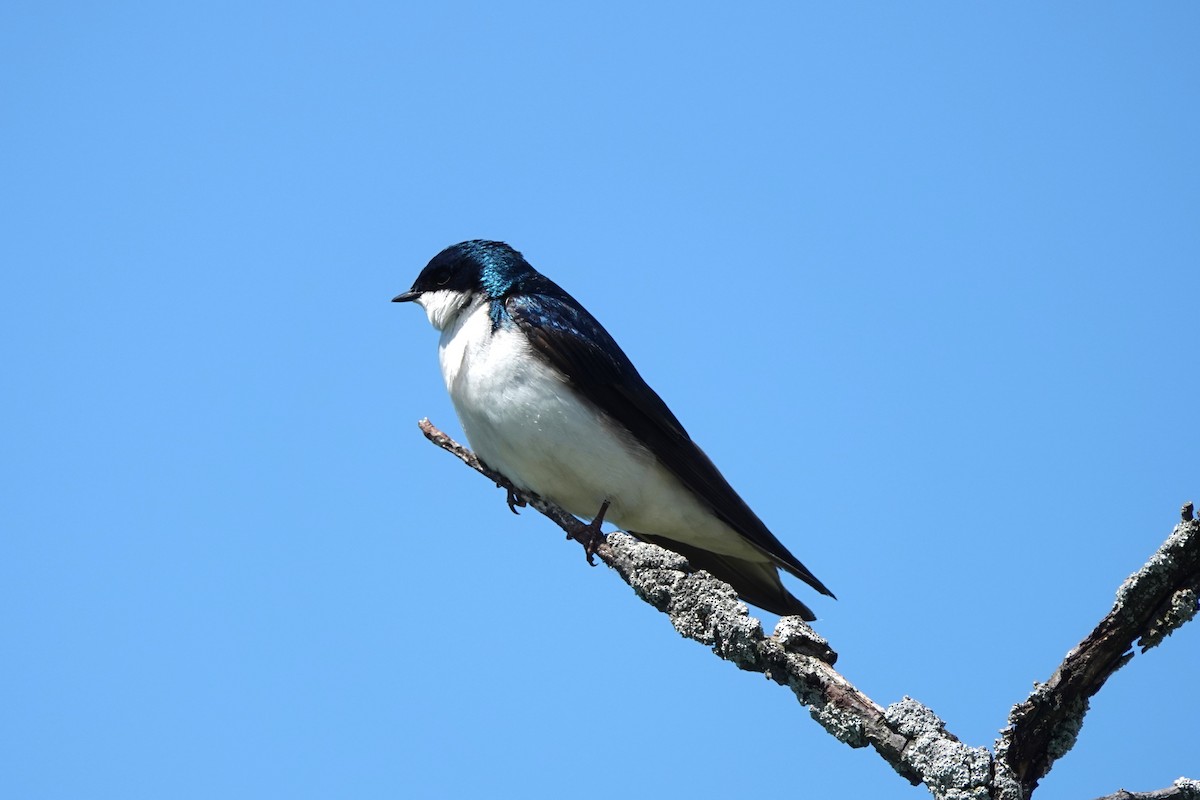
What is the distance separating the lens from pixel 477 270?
695cm

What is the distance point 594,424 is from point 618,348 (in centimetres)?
63

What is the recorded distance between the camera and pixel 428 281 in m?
7.22

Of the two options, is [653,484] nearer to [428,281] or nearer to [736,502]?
[736,502]

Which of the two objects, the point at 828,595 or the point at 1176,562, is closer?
the point at 1176,562

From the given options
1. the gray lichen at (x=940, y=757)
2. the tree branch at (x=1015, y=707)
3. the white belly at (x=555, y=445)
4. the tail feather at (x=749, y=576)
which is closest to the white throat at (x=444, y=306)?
the white belly at (x=555, y=445)

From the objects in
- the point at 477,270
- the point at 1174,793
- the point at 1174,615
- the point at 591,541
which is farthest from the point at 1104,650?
the point at 477,270

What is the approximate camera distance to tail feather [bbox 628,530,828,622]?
6.39m

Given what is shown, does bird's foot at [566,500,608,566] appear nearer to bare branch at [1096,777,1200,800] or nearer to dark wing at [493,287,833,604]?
dark wing at [493,287,833,604]

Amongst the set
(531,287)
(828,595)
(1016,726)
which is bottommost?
(1016,726)

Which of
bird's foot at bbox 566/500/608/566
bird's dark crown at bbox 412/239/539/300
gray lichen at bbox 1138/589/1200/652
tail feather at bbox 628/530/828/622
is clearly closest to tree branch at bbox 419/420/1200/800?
gray lichen at bbox 1138/589/1200/652

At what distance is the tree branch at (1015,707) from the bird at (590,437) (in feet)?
6.82

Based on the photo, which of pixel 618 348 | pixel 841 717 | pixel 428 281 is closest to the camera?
pixel 841 717

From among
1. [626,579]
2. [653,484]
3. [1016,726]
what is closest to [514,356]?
[653,484]

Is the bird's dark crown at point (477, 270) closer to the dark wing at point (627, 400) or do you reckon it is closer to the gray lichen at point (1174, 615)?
the dark wing at point (627, 400)
